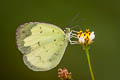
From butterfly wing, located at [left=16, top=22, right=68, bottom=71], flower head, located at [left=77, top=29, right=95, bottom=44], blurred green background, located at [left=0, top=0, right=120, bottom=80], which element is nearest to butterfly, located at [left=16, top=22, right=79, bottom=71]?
butterfly wing, located at [left=16, top=22, right=68, bottom=71]

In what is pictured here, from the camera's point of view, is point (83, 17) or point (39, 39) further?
point (83, 17)

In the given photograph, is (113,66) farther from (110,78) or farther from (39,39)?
(39,39)

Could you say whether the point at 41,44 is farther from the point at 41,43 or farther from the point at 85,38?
the point at 85,38

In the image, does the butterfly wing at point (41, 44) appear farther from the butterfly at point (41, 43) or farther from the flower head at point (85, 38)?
the flower head at point (85, 38)

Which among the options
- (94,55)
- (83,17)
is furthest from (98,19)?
(94,55)

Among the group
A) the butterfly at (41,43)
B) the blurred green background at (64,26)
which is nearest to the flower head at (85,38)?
the butterfly at (41,43)

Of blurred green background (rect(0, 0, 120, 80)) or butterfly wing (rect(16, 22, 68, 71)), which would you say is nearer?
butterfly wing (rect(16, 22, 68, 71))

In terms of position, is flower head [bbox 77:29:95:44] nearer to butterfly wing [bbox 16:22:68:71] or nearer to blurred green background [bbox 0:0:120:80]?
butterfly wing [bbox 16:22:68:71]
